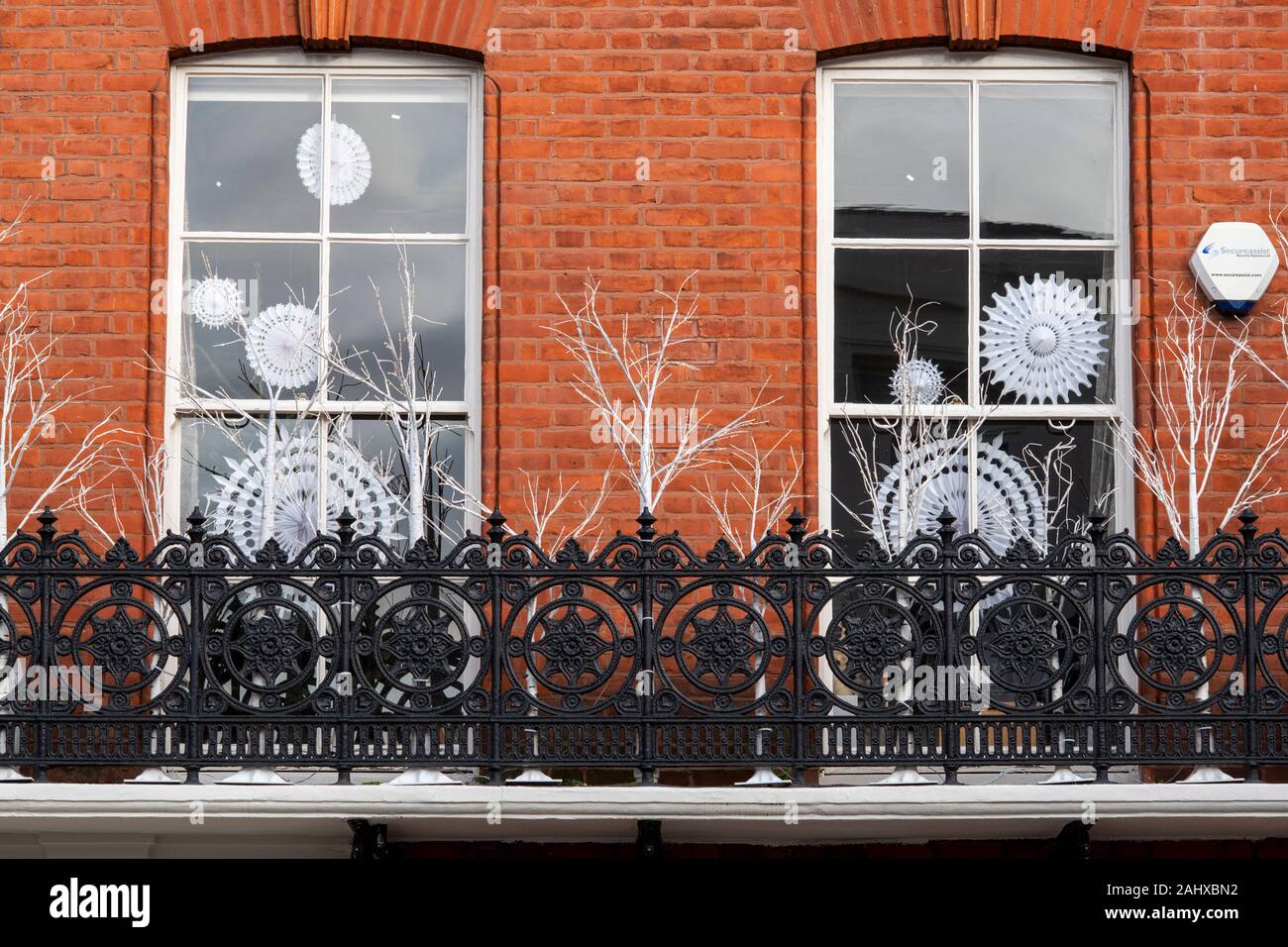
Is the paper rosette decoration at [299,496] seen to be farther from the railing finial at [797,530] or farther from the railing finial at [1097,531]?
the railing finial at [1097,531]

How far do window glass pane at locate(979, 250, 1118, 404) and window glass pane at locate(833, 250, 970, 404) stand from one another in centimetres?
13

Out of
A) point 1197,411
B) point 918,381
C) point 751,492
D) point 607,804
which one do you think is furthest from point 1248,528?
point 607,804

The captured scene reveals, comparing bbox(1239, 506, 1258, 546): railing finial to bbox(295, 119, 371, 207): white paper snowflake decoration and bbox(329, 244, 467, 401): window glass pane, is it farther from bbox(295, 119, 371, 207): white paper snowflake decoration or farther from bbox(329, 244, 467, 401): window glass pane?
bbox(295, 119, 371, 207): white paper snowflake decoration

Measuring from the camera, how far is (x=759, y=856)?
8.14m

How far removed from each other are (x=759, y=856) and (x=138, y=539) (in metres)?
3.22

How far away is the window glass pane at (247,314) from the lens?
336 inches

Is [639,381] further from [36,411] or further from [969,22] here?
[36,411]

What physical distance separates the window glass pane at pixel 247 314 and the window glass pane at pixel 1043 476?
129 inches

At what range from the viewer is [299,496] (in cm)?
840

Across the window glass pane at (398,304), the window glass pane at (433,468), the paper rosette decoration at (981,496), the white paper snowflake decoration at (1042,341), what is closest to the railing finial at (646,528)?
the window glass pane at (433,468)

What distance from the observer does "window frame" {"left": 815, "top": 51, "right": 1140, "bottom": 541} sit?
27.9 ft
